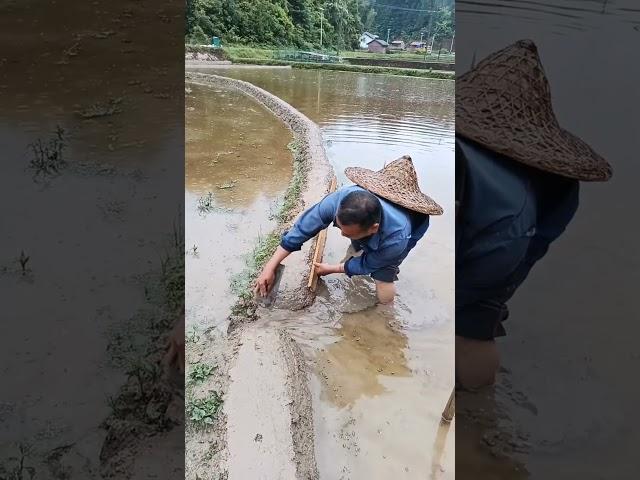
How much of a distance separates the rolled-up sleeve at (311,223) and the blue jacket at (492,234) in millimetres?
407

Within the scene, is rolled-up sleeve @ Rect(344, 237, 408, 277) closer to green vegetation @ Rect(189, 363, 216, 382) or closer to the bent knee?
the bent knee

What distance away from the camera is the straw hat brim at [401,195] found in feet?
5.94

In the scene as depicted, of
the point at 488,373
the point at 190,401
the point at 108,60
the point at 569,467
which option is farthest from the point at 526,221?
the point at 108,60

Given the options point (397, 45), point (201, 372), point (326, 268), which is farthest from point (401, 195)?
point (201, 372)

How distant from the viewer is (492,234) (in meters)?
1.84

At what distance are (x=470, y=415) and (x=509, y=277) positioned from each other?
17.6 inches

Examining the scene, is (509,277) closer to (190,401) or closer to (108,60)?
(190,401)

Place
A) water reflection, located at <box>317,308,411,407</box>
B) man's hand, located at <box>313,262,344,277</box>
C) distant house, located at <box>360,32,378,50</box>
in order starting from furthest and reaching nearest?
distant house, located at <box>360,32,378,50</box>
man's hand, located at <box>313,262,344,277</box>
water reflection, located at <box>317,308,411,407</box>

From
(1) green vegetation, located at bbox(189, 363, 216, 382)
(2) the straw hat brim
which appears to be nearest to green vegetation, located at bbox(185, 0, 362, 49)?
(2) the straw hat brim

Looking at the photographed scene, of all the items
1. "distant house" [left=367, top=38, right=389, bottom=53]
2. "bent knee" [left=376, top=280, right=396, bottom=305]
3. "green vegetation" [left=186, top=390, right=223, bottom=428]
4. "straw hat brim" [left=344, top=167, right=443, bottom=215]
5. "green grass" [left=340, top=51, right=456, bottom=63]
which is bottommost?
"green vegetation" [left=186, top=390, right=223, bottom=428]

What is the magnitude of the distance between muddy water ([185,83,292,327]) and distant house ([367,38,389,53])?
404 millimetres

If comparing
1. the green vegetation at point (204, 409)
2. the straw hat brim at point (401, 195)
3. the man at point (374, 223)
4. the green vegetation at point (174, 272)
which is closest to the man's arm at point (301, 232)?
the man at point (374, 223)

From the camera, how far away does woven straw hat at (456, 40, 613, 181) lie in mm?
1824

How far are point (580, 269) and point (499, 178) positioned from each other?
39 centimetres
